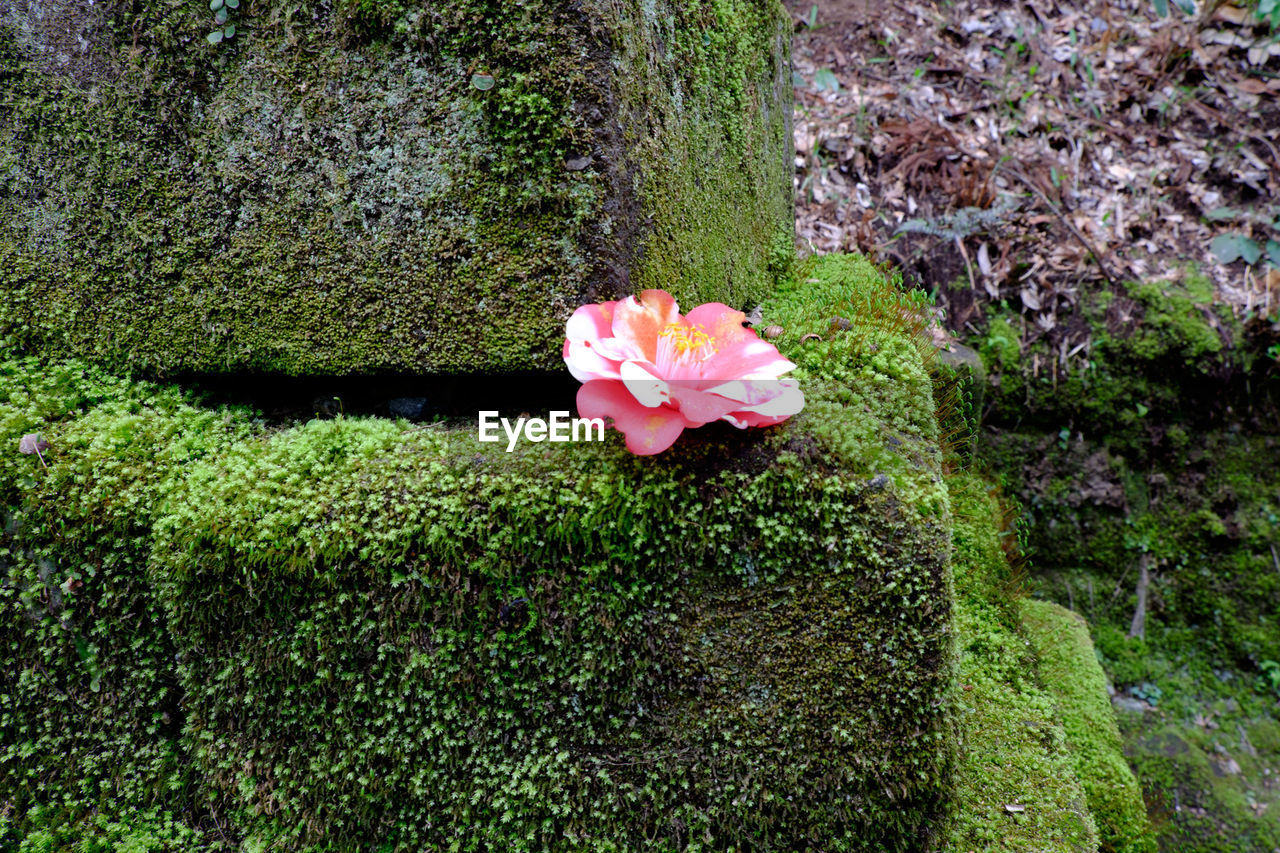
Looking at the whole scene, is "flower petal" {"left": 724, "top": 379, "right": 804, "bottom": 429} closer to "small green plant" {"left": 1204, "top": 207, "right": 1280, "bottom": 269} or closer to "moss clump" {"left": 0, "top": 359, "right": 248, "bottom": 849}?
"moss clump" {"left": 0, "top": 359, "right": 248, "bottom": 849}

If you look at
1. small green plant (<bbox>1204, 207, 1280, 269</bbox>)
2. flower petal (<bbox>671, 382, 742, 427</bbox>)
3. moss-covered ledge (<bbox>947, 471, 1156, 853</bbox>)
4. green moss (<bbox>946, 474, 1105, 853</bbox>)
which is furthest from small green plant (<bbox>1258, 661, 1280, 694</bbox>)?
flower petal (<bbox>671, 382, 742, 427</bbox>)

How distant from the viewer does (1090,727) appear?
2.54 metres

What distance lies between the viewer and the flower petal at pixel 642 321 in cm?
150

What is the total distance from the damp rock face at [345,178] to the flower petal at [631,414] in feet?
1.14

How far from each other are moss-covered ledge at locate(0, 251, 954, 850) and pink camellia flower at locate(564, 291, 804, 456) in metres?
0.14

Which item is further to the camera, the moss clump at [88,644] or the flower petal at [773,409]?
the moss clump at [88,644]

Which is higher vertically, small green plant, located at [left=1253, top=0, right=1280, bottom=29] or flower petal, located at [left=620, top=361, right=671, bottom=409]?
small green plant, located at [left=1253, top=0, right=1280, bottom=29]

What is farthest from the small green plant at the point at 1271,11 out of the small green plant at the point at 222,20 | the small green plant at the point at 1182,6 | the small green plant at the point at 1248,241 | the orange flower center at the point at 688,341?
the small green plant at the point at 222,20

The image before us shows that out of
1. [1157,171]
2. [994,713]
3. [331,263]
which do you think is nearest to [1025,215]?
[1157,171]

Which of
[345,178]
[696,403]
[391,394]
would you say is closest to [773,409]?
[696,403]

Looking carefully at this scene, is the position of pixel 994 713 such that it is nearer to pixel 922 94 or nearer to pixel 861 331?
pixel 861 331

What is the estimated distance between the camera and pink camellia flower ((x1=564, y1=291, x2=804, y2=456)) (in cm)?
146

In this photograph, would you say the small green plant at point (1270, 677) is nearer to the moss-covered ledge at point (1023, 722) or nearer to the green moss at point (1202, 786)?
the green moss at point (1202, 786)

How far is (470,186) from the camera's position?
1.75 metres
